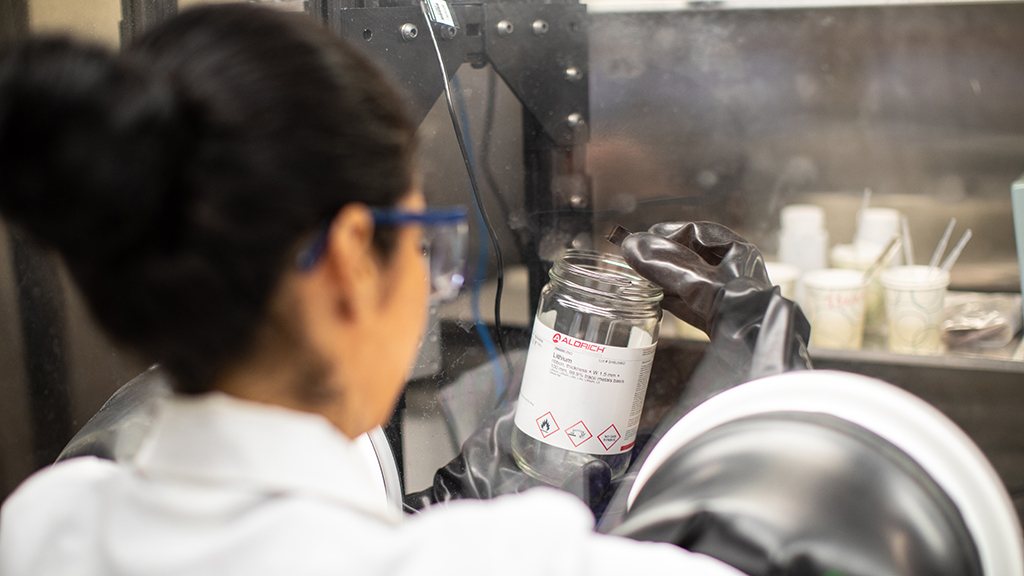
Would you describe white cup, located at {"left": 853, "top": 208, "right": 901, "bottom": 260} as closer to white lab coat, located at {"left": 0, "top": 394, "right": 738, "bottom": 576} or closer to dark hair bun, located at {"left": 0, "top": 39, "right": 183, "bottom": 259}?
white lab coat, located at {"left": 0, "top": 394, "right": 738, "bottom": 576}

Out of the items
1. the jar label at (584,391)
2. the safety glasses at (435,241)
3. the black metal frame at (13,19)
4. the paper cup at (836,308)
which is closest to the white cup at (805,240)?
the paper cup at (836,308)

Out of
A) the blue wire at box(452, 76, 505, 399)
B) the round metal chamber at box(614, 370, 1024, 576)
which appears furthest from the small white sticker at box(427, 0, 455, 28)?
the round metal chamber at box(614, 370, 1024, 576)

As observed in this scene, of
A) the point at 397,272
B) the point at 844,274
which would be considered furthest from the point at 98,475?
the point at 844,274

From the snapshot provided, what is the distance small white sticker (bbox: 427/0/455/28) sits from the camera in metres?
0.94

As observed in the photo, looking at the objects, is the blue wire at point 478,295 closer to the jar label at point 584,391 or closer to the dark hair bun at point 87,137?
the jar label at point 584,391

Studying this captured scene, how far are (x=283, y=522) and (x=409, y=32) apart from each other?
718mm

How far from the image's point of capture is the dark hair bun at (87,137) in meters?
0.34

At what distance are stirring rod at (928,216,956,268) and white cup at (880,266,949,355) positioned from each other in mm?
134

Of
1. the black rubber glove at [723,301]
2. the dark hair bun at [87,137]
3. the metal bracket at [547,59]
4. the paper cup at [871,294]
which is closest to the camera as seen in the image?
the dark hair bun at [87,137]

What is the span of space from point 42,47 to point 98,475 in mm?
276

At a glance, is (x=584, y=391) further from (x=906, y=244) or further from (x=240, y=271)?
(x=906, y=244)

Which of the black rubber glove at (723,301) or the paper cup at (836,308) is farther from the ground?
the black rubber glove at (723,301)

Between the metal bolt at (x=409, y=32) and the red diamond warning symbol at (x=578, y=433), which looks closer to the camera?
the red diamond warning symbol at (x=578, y=433)

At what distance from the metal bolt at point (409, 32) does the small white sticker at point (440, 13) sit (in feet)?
0.10
